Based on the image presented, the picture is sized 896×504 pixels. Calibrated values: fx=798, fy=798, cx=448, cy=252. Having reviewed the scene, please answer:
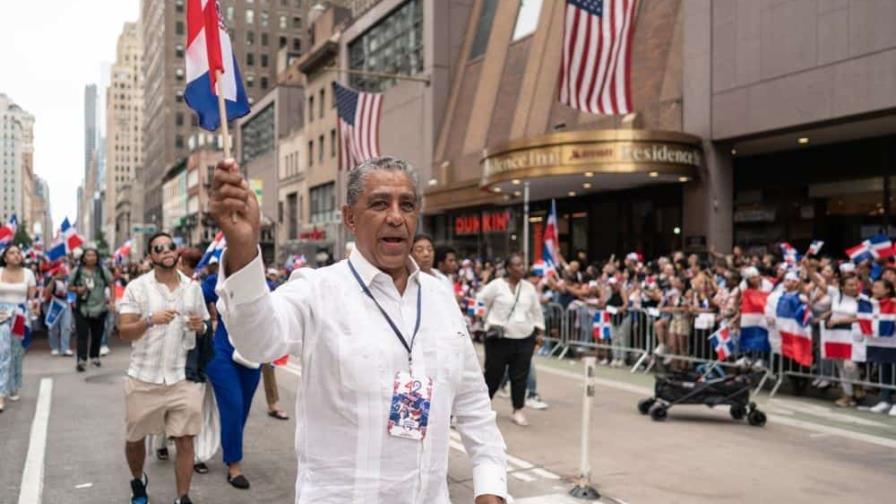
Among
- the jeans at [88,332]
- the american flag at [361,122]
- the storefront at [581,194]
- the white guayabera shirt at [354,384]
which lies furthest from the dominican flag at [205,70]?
the american flag at [361,122]

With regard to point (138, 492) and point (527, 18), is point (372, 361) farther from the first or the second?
point (527, 18)

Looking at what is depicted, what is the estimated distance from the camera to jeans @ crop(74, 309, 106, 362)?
13469 mm

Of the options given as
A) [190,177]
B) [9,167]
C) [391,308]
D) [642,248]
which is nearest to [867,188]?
[642,248]

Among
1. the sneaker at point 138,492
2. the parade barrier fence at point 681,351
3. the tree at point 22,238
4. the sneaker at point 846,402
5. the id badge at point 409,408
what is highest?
the tree at point 22,238

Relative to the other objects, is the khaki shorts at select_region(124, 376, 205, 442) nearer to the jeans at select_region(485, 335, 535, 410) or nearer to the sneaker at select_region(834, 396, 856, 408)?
the jeans at select_region(485, 335, 535, 410)

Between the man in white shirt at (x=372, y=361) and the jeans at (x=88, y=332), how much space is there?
1225 cm

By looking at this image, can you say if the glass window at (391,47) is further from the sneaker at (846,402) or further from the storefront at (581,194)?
the sneaker at (846,402)

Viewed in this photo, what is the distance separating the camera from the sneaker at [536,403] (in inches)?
393

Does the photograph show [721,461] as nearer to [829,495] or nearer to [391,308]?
[829,495]

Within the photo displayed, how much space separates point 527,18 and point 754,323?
18078 millimetres

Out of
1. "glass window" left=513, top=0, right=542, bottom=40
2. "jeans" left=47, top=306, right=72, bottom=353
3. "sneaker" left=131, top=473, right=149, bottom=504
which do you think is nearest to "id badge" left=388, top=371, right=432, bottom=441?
"sneaker" left=131, top=473, right=149, bottom=504

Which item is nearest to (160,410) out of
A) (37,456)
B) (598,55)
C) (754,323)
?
(37,456)

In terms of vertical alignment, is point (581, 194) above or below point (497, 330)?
above

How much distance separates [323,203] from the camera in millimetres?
48625
